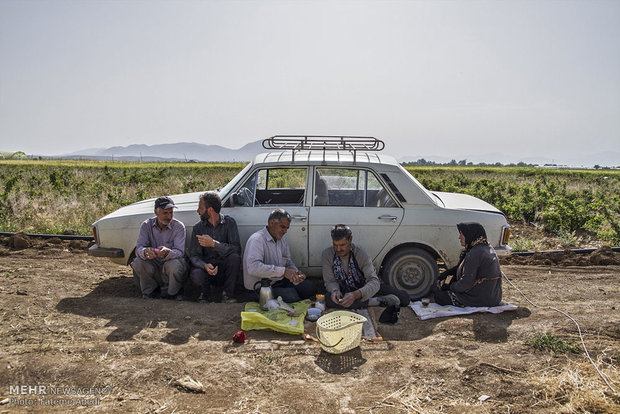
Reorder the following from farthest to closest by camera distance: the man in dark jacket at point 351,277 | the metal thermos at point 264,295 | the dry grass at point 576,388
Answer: the metal thermos at point 264,295 → the man in dark jacket at point 351,277 → the dry grass at point 576,388

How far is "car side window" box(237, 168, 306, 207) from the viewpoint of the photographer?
6129 mm

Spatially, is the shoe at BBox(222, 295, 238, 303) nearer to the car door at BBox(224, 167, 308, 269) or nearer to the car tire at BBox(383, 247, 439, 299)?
the car door at BBox(224, 167, 308, 269)

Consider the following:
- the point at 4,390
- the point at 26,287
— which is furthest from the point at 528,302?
the point at 26,287

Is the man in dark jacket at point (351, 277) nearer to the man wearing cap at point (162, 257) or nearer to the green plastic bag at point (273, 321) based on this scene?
the green plastic bag at point (273, 321)

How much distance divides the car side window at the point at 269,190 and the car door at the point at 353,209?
1.01 ft

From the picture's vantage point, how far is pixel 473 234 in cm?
549

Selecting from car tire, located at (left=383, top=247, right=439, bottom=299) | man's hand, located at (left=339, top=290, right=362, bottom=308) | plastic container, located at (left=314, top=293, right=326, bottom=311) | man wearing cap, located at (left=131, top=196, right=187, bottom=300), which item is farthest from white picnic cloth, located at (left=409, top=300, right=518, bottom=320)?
man wearing cap, located at (left=131, top=196, right=187, bottom=300)

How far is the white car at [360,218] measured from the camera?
5949 millimetres

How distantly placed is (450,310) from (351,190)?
6.32 feet

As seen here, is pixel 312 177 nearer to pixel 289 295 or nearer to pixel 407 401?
pixel 289 295

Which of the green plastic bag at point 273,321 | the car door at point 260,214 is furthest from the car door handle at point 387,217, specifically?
the green plastic bag at point 273,321

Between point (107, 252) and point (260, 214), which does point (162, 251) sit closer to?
point (107, 252)

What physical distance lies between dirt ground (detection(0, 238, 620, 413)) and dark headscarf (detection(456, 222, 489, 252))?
0.87m

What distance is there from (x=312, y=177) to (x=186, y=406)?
3.33 metres
